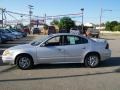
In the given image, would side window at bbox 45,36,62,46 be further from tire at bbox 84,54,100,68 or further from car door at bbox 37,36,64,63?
tire at bbox 84,54,100,68

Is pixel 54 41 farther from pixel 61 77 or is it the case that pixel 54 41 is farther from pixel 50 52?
pixel 61 77

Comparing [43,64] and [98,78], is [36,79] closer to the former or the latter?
[98,78]

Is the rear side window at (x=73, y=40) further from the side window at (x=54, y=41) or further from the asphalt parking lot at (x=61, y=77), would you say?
the asphalt parking lot at (x=61, y=77)

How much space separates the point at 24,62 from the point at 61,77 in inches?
97.6

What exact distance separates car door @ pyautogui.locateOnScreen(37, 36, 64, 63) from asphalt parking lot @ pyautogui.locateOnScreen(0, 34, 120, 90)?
0.38 m

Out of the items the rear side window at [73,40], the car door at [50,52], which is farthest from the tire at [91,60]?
the car door at [50,52]

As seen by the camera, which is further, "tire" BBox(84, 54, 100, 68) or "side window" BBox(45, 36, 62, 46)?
"tire" BBox(84, 54, 100, 68)

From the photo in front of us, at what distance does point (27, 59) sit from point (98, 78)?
3476 millimetres

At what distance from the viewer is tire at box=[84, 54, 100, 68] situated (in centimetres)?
1307

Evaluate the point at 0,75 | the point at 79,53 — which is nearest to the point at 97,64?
the point at 79,53

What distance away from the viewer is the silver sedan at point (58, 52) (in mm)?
12578

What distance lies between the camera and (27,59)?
496 inches

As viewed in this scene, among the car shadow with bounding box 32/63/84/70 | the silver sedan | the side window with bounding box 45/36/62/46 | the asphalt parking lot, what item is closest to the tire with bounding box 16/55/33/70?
the silver sedan

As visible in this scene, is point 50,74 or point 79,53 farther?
point 79,53
